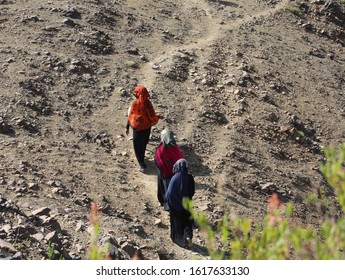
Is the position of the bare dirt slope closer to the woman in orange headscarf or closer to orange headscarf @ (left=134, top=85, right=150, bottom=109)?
the woman in orange headscarf

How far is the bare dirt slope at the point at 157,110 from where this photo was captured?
Result: 7.29 metres

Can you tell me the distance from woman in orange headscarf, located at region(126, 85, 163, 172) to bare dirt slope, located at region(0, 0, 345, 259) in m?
0.50

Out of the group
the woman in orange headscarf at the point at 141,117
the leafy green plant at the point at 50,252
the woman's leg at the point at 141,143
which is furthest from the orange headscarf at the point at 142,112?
the leafy green plant at the point at 50,252

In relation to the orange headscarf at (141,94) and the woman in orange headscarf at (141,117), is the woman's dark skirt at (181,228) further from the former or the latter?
the orange headscarf at (141,94)

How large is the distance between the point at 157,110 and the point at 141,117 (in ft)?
6.99

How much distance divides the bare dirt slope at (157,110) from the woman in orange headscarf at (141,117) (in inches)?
19.6

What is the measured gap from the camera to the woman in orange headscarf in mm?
8719

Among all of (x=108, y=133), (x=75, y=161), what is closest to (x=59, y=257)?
(x=75, y=161)

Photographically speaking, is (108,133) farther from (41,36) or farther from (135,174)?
(41,36)

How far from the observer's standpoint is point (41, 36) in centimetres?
1228

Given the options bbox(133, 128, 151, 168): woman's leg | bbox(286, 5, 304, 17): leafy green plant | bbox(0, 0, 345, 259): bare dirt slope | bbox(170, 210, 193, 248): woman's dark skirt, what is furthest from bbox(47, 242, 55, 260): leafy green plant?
bbox(286, 5, 304, 17): leafy green plant
